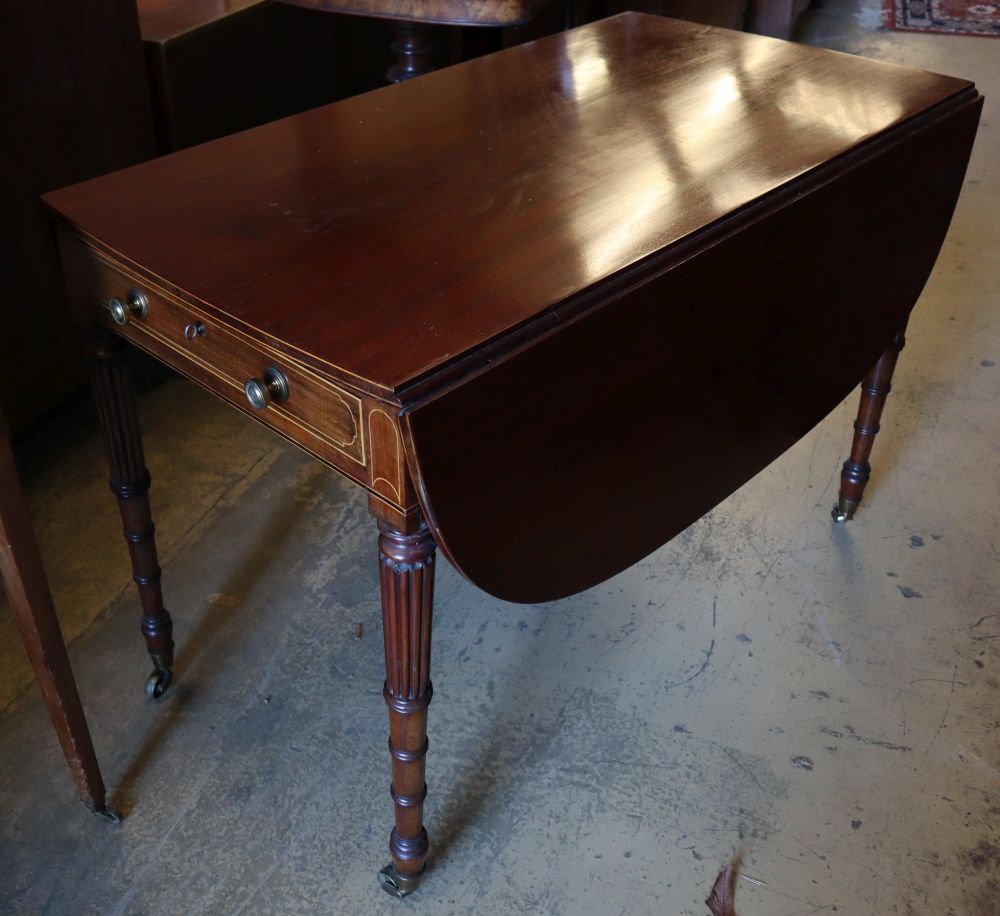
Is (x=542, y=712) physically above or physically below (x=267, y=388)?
below

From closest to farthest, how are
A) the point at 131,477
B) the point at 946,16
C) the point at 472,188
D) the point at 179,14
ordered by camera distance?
1. the point at 472,188
2. the point at 131,477
3. the point at 179,14
4. the point at 946,16

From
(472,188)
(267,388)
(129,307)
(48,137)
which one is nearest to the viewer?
(267,388)

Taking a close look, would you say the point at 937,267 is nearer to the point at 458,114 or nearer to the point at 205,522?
the point at 458,114

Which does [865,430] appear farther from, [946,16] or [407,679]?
[946,16]

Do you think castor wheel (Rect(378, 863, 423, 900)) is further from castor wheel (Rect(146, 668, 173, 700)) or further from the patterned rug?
the patterned rug

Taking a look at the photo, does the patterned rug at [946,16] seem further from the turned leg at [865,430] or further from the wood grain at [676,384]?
the wood grain at [676,384]

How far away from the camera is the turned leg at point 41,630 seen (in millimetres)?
1114

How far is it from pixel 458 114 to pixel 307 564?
0.79 metres

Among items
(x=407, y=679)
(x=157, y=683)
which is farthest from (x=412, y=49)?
(x=407, y=679)

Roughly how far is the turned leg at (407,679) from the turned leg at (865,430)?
94 cm

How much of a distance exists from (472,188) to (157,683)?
0.85m

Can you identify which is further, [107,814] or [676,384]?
[107,814]

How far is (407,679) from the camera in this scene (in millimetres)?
1143

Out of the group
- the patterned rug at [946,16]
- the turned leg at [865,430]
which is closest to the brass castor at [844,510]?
the turned leg at [865,430]
